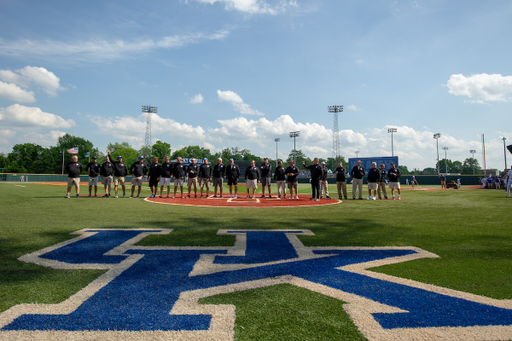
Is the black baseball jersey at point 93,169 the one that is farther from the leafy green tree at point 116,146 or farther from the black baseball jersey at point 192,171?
the leafy green tree at point 116,146

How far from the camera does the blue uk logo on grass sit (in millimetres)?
1891

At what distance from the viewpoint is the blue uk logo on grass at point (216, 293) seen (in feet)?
6.20

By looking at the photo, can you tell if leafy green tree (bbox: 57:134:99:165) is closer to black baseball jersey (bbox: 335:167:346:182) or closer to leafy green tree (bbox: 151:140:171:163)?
leafy green tree (bbox: 151:140:171:163)

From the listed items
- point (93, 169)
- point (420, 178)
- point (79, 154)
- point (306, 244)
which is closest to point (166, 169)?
point (93, 169)

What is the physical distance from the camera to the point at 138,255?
3.68 m

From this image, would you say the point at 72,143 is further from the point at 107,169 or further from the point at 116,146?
the point at 107,169

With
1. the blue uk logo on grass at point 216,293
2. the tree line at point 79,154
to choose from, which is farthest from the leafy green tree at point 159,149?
the blue uk logo on grass at point 216,293

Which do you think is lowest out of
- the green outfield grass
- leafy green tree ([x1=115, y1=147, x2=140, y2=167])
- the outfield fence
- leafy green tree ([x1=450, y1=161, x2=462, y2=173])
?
the green outfield grass

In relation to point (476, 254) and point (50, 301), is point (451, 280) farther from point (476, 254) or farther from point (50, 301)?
point (50, 301)

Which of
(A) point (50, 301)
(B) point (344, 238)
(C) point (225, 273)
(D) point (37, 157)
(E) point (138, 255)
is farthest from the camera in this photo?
(D) point (37, 157)

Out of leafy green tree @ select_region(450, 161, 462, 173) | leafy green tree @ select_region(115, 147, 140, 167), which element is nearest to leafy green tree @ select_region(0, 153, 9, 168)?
leafy green tree @ select_region(115, 147, 140, 167)

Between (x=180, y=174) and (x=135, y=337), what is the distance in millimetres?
12582

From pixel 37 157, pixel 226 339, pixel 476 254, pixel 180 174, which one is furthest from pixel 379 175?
pixel 37 157

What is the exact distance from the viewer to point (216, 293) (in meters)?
2.48
